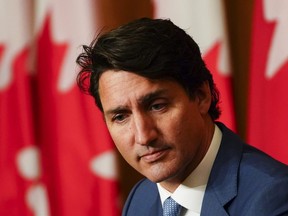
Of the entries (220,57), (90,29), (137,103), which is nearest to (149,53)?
(137,103)

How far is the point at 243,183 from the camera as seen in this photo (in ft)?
3.07

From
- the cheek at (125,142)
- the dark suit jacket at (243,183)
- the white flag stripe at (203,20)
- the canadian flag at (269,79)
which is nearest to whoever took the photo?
the dark suit jacket at (243,183)

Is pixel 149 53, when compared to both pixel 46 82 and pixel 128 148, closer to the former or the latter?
pixel 128 148

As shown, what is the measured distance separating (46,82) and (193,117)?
86 centimetres

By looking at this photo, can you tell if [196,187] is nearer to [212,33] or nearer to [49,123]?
[212,33]

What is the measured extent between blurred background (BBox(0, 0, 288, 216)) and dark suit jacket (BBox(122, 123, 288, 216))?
0.57m

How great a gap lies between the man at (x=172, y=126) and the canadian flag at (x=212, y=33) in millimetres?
525

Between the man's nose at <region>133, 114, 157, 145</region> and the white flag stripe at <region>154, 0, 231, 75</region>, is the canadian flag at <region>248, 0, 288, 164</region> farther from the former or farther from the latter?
the man's nose at <region>133, 114, 157, 145</region>

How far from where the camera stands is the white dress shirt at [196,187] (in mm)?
1001

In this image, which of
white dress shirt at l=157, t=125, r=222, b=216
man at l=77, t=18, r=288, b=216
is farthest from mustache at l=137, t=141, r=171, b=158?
white dress shirt at l=157, t=125, r=222, b=216

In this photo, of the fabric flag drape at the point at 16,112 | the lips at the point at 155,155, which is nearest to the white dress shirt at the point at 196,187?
the lips at the point at 155,155

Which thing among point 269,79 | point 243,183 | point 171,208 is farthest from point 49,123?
point 243,183

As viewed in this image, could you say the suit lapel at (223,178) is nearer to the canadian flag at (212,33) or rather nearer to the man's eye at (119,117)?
the man's eye at (119,117)

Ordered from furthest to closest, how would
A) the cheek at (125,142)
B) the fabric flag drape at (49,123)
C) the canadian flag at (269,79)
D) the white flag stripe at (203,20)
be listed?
the fabric flag drape at (49,123) → the white flag stripe at (203,20) → the canadian flag at (269,79) → the cheek at (125,142)
